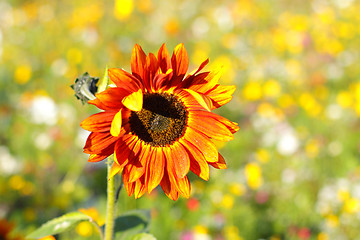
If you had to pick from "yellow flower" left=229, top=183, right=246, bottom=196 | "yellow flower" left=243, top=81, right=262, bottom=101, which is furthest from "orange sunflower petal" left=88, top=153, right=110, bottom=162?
"yellow flower" left=243, top=81, right=262, bottom=101

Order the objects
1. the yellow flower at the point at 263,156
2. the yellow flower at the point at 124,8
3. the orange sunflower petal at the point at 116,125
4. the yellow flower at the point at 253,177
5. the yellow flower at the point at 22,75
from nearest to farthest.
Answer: the orange sunflower petal at the point at 116,125
the yellow flower at the point at 253,177
the yellow flower at the point at 263,156
the yellow flower at the point at 22,75
the yellow flower at the point at 124,8

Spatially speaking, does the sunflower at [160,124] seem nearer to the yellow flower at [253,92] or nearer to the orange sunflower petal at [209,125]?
the orange sunflower petal at [209,125]

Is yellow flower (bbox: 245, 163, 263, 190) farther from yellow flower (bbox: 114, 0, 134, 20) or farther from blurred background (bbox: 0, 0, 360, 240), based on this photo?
yellow flower (bbox: 114, 0, 134, 20)

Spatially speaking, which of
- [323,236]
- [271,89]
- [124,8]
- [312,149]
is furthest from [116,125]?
[124,8]

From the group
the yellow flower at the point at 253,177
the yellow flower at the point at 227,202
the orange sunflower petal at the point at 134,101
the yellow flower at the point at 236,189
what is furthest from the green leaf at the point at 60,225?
the yellow flower at the point at 253,177

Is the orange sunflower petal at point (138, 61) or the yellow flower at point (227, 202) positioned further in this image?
the yellow flower at point (227, 202)

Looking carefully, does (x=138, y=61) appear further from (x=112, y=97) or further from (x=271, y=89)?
(x=271, y=89)

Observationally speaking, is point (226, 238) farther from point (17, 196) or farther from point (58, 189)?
point (17, 196)
